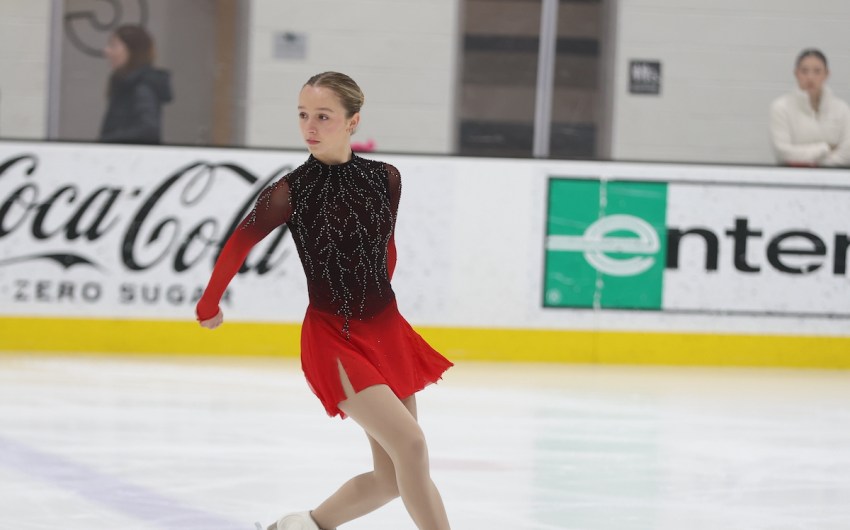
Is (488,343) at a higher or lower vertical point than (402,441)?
lower

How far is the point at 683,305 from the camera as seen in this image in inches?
286

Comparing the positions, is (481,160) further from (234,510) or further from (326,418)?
(234,510)

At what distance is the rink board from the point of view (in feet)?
22.6

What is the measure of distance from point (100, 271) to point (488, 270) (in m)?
1.95

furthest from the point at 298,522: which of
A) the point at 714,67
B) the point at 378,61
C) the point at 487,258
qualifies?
the point at 714,67

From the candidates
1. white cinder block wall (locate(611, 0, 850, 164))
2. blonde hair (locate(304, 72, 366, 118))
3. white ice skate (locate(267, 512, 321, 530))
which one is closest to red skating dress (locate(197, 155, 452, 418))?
blonde hair (locate(304, 72, 366, 118))

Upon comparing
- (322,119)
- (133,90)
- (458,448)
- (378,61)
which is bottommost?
(458,448)

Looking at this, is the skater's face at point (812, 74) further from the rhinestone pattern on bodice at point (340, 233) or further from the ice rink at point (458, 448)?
the rhinestone pattern on bodice at point (340, 233)

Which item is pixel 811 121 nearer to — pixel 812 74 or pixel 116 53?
pixel 812 74

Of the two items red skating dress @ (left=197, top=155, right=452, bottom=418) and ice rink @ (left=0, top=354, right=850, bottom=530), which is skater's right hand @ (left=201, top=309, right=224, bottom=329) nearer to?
red skating dress @ (left=197, top=155, right=452, bottom=418)

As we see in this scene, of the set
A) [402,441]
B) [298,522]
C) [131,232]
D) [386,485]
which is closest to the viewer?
[402,441]

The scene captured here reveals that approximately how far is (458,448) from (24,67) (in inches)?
147

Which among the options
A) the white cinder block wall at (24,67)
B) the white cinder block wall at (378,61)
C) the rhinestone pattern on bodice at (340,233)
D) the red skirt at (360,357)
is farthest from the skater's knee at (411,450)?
the white cinder block wall at (378,61)

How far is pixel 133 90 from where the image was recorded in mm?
7301
